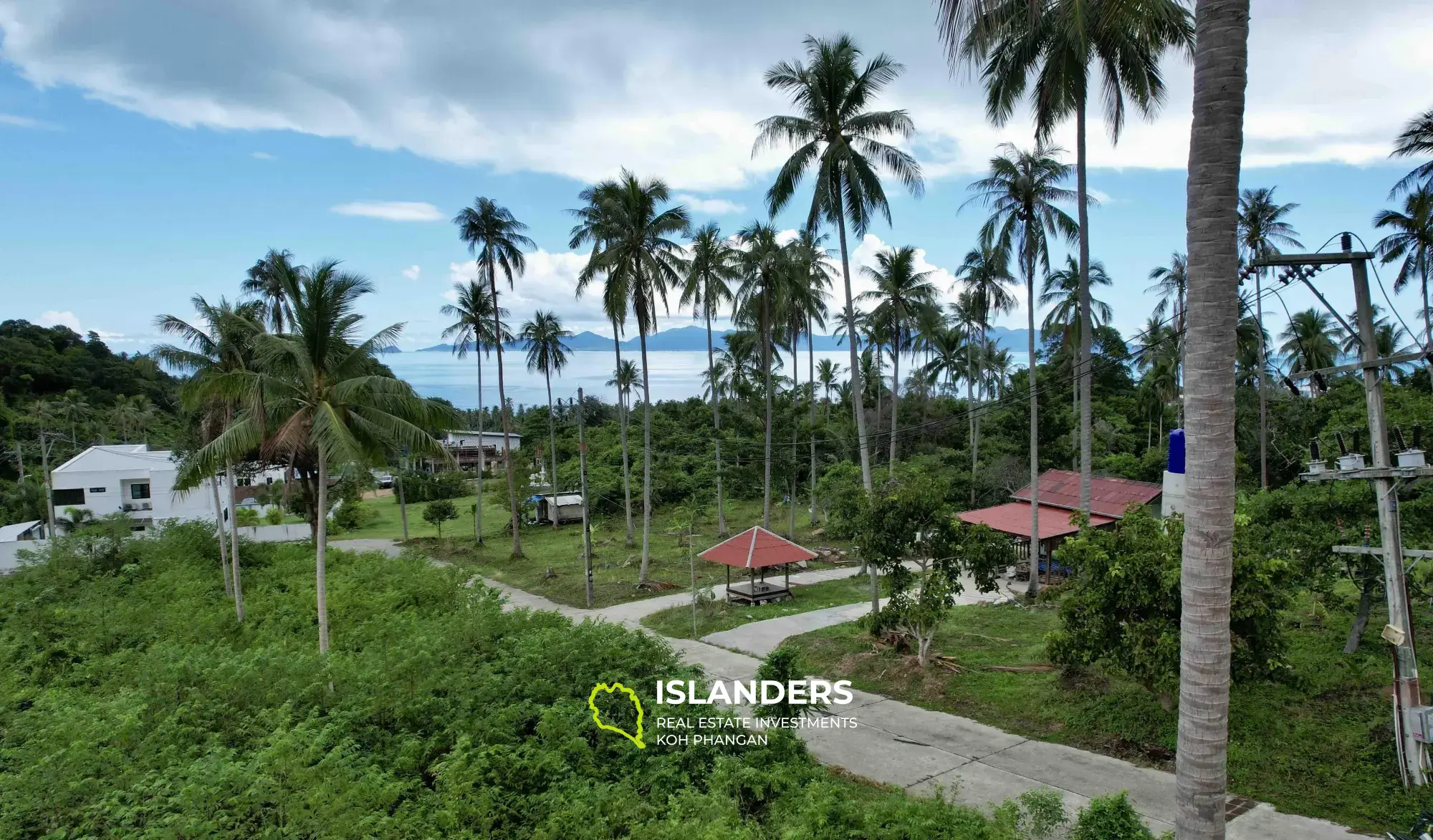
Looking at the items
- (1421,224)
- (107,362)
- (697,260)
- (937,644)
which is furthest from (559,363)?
(107,362)

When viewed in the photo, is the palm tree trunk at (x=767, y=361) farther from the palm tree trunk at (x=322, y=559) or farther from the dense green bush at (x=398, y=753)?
the palm tree trunk at (x=322, y=559)

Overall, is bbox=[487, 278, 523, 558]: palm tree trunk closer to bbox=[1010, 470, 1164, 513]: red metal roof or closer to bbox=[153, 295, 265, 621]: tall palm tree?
bbox=[153, 295, 265, 621]: tall palm tree

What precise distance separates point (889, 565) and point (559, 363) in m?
27.4

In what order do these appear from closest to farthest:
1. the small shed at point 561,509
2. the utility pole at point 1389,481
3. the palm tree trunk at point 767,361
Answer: the utility pole at point 1389,481 < the palm tree trunk at point 767,361 < the small shed at point 561,509

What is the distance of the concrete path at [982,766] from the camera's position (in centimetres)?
782

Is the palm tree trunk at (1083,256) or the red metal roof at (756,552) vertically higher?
the palm tree trunk at (1083,256)

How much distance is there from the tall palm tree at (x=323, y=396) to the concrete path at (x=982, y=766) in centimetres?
930

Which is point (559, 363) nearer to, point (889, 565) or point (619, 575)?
point (619, 575)

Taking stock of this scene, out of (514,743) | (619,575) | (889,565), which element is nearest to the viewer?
(514,743)

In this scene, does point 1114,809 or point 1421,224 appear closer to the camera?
point 1114,809

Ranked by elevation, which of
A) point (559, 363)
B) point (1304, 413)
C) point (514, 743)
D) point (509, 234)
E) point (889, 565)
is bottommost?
point (514, 743)


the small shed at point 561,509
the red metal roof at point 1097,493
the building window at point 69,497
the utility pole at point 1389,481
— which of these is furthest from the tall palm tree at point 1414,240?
the building window at point 69,497

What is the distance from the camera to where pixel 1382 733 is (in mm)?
8820

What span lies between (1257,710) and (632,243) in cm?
1789
